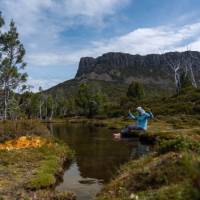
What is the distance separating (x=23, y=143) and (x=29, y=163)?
6.57 m

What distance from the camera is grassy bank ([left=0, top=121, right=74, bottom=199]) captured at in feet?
53.6

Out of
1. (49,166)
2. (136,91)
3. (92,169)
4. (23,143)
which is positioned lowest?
(92,169)

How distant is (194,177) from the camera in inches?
308

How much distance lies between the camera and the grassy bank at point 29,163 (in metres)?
16.3

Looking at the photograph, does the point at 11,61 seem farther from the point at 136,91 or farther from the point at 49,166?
the point at 136,91

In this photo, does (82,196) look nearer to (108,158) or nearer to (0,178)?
(0,178)

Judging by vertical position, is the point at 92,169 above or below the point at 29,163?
below

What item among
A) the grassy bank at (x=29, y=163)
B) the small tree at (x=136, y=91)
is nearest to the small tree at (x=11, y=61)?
the grassy bank at (x=29, y=163)

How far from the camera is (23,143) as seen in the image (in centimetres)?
2922

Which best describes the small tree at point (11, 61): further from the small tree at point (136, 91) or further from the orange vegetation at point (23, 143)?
the small tree at point (136, 91)

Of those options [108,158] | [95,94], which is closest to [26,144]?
[108,158]

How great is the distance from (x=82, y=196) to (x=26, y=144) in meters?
12.7

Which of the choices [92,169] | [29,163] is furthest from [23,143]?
[92,169]

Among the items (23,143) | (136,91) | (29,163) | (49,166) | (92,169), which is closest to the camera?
(49,166)
